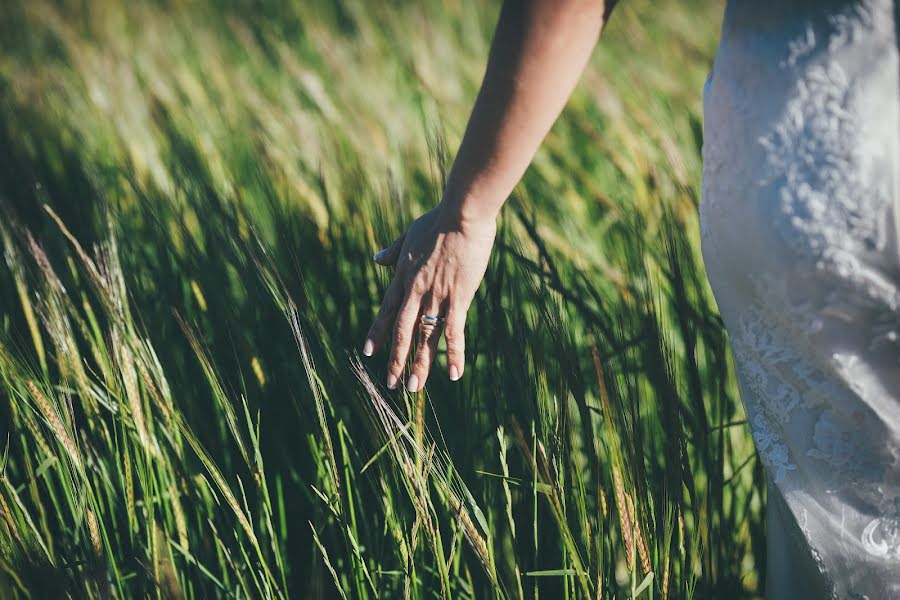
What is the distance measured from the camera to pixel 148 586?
0.89m

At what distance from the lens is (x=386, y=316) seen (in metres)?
0.87

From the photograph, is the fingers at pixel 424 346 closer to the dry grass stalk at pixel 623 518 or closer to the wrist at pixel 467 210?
the wrist at pixel 467 210

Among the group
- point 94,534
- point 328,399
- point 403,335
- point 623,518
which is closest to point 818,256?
point 623,518

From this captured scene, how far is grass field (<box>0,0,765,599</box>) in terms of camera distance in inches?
32.0

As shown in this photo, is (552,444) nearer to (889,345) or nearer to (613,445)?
(613,445)

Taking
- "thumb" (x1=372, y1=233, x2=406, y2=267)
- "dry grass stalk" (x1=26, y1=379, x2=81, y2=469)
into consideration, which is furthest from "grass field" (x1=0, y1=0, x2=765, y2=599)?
"thumb" (x1=372, y1=233, x2=406, y2=267)

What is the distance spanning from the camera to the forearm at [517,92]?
727 millimetres

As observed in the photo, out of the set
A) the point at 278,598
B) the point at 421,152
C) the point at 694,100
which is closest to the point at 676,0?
the point at 694,100

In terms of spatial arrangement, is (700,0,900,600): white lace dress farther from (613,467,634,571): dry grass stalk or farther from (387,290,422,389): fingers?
(387,290,422,389): fingers

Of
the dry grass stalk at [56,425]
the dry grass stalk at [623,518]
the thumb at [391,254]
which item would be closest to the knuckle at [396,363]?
the thumb at [391,254]

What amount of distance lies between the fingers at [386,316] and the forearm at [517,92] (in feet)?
0.39

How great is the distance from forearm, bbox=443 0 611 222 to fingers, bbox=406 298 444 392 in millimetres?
114

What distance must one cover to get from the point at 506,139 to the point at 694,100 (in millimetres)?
1634

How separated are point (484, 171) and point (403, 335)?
21 cm
